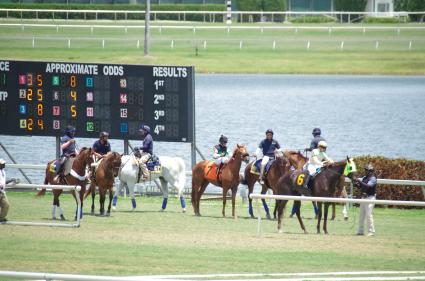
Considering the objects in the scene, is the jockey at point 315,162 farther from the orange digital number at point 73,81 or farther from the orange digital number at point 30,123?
the orange digital number at point 30,123

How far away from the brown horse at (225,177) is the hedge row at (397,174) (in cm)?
358

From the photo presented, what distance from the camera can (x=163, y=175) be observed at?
96.7 ft

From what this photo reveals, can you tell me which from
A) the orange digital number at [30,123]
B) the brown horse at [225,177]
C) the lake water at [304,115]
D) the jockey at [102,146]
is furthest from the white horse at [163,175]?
the lake water at [304,115]

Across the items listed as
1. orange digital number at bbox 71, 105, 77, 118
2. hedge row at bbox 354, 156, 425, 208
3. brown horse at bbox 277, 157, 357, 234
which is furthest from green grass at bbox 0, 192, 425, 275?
orange digital number at bbox 71, 105, 77, 118

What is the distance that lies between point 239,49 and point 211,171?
56908 millimetres

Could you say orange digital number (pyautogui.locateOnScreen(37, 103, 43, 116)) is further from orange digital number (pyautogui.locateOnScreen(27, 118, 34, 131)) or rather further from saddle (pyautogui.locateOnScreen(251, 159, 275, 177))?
saddle (pyautogui.locateOnScreen(251, 159, 275, 177))

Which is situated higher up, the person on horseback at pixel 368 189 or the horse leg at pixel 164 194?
the person on horseback at pixel 368 189

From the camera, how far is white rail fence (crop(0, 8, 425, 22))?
95.2m

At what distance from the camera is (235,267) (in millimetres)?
19703

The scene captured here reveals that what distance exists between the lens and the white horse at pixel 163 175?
28.9 m

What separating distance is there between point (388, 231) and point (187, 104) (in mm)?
8488

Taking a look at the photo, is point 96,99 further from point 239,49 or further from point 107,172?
point 239,49

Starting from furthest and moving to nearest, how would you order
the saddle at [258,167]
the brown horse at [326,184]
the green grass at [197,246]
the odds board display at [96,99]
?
the odds board display at [96,99] → the saddle at [258,167] → the brown horse at [326,184] → the green grass at [197,246]

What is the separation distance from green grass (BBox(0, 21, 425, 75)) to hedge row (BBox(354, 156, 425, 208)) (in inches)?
1787
